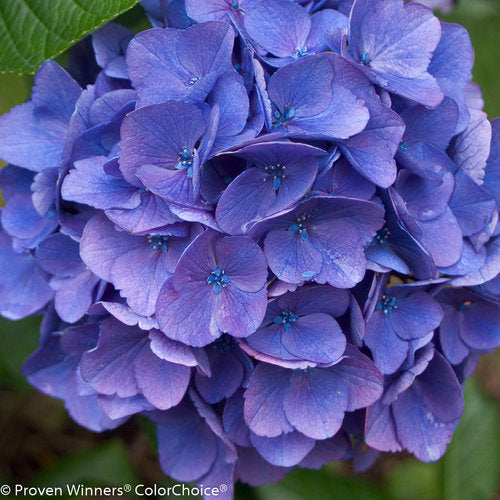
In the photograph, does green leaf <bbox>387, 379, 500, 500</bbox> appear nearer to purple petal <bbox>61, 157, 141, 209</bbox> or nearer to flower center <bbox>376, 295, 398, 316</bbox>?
flower center <bbox>376, 295, 398, 316</bbox>

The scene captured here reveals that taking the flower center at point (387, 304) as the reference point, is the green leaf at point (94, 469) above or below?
below

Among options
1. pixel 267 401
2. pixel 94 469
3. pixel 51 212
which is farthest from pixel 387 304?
pixel 94 469

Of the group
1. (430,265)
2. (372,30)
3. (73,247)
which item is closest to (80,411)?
(73,247)

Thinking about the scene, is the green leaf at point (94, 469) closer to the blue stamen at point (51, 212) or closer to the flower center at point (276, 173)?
the blue stamen at point (51, 212)

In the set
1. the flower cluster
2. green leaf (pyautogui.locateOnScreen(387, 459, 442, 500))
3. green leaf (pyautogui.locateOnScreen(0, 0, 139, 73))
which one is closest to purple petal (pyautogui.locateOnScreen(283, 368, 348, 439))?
the flower cluster

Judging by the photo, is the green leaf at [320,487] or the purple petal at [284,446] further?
the green leaf at [320,487]

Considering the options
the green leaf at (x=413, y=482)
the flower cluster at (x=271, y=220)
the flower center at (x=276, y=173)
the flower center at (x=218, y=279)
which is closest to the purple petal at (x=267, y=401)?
the flower cluster at (x=271, y=220)
